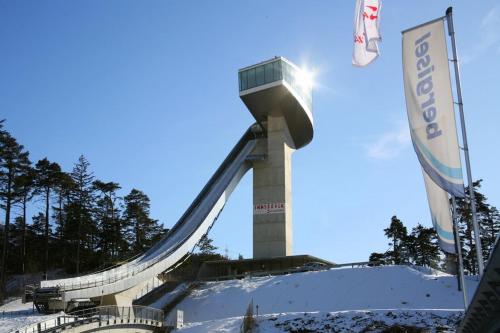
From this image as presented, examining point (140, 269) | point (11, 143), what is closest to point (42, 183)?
point (11, 143)

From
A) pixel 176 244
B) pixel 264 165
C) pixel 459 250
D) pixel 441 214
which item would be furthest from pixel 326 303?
pixel 264 165

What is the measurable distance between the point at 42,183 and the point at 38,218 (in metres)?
14.3

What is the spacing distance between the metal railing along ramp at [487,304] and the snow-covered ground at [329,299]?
13264 millimetres

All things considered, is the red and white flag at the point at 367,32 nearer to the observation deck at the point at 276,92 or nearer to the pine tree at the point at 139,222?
the observation deck at the point at 276,92

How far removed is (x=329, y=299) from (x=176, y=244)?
16.1 m

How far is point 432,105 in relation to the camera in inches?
516

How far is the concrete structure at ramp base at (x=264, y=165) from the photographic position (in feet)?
166

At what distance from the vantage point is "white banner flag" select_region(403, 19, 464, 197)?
41.9ft

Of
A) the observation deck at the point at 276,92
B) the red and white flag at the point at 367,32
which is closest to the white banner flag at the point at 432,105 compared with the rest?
the red and white flag at the point at 367,32

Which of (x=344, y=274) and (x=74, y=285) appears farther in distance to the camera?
(x=344, y=274)

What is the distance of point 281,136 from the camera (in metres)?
56.5

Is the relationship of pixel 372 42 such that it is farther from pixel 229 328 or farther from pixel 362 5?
pixel 229 328

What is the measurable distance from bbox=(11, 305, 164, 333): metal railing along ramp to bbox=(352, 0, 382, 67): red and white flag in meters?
16.7

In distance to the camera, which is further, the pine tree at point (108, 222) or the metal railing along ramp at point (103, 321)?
the pine tree at point (108, 222)
